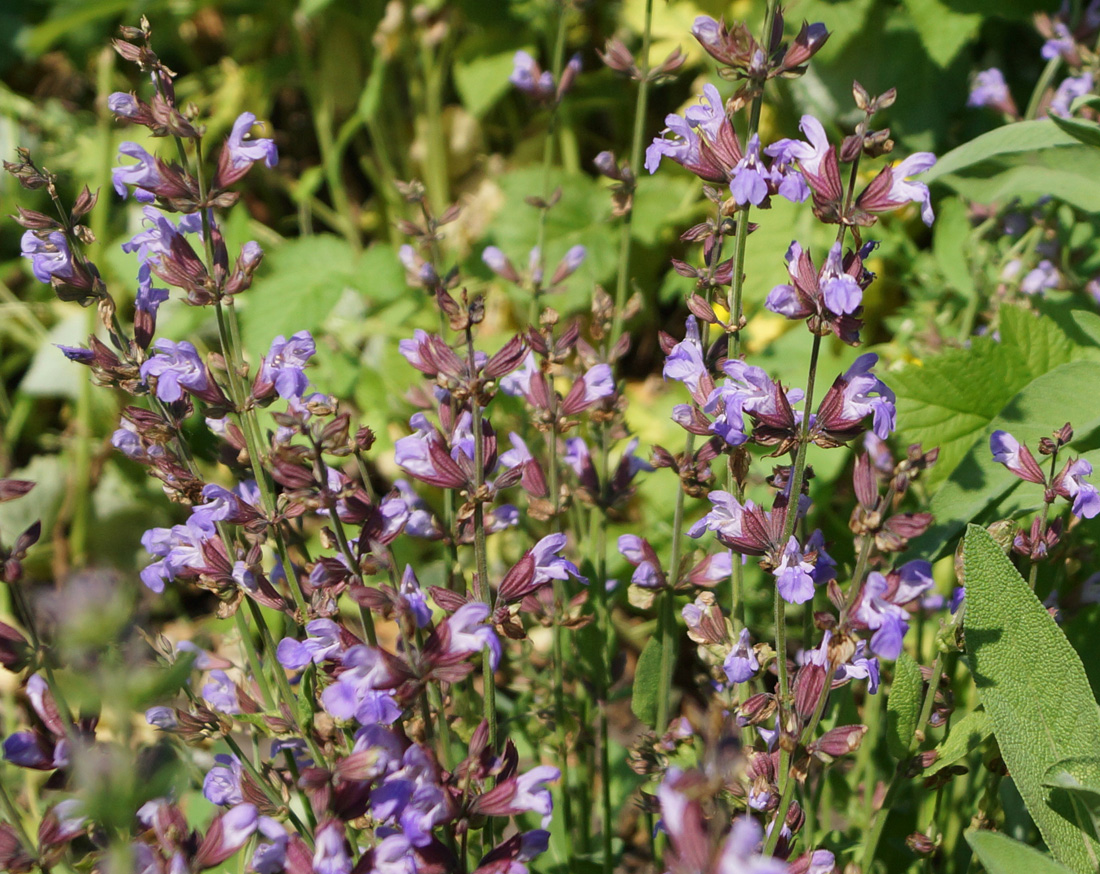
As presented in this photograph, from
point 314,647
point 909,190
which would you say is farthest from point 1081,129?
point 314,647

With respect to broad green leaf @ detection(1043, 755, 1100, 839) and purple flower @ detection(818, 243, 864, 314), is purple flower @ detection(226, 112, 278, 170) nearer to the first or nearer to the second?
purple flower @ detection(818, 243, 864, 314)

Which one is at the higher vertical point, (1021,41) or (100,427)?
(1021,41)

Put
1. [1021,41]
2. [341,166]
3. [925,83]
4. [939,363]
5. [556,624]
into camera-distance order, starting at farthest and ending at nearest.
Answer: [341,166]
[1021,41]
[925,83]
[939,363]
[556,624]

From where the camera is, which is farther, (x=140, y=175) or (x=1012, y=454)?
(x=1012, y=454)

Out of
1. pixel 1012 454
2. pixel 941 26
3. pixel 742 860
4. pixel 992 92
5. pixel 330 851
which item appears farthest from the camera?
pixel 941 26

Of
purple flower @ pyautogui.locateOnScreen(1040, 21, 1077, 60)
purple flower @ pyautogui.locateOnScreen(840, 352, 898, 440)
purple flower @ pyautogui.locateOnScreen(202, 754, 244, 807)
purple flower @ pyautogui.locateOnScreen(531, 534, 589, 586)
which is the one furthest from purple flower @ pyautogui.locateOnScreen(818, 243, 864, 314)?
purple flower @ pyautogui.locateOnScreen(1040, 21, 1077, 60)

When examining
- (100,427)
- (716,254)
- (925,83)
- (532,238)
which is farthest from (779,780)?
(100,427)

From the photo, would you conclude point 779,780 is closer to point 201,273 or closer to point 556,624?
point 556,624

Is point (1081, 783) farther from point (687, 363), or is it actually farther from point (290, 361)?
point (290, 361)
